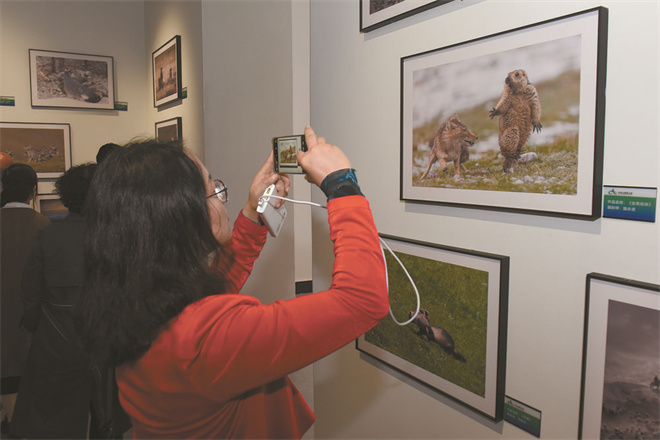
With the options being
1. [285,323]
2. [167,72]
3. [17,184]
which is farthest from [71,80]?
[285,323]

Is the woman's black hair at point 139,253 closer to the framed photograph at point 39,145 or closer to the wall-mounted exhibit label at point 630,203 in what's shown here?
the wall-mounted exhibit label at point 630,203

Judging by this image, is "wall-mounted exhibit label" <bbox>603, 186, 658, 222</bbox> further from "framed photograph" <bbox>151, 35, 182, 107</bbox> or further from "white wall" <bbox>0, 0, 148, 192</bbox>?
"white wall" <bbox>0, 0, 148, 192</bbox>

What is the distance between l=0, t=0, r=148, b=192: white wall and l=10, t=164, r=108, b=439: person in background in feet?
8.38

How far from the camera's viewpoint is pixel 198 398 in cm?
102

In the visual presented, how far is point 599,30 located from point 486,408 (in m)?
1.23

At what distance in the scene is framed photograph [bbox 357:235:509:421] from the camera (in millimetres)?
1447

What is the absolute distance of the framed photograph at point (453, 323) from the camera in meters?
1.45

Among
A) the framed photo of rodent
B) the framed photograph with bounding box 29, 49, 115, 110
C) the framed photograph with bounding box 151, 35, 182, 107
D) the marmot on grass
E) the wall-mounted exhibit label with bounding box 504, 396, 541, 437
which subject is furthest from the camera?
the framed photograph with bounding box 29, 49, 115, 110

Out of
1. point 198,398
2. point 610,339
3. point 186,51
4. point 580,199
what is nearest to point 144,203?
point 198,398

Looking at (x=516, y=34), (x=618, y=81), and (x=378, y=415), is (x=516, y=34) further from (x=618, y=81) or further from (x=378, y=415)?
(x=378, y=415)

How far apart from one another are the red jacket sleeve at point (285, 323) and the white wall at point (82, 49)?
4526 millimetres

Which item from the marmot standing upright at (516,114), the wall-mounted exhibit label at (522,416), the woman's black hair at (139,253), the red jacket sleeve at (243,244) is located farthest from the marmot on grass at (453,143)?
the woman's black hair at (139,253)

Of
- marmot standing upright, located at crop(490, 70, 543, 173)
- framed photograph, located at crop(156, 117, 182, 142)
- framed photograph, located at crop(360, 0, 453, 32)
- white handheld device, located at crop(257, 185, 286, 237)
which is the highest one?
framed photograph, located at crop(360, 0, 453, 32)

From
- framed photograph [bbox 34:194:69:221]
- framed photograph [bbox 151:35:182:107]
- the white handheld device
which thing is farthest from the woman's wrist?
framed photograph [bbox 34:194:69:221]
